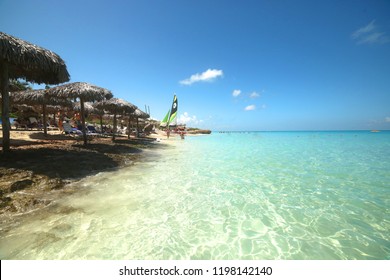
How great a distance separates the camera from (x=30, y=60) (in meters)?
6.77

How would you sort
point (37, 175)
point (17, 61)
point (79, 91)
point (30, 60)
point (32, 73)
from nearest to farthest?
point (37, 175) < point (17, 61) < point (30, 60) < point (32, 73) < point (79, 91)

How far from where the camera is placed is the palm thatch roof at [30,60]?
6.26 metres

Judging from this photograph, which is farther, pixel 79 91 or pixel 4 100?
pixel 79 91

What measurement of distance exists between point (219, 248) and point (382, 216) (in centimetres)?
399


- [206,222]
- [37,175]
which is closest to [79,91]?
[37,175]

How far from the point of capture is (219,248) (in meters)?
3.00

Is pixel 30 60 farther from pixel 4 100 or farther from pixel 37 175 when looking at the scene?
pixel 37 175

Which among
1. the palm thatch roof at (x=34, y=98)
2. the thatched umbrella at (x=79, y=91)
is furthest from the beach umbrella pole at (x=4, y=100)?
the palm thatch roof at (x=34, y=98)

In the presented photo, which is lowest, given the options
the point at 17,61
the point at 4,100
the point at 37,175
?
the point at 37,175

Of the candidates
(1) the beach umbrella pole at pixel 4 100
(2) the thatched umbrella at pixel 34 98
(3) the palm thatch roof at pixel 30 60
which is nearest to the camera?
(3) the palm thatch roof at pixel 30 60

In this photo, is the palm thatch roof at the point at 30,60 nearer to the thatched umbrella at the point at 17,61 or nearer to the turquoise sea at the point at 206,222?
the thatched umbrella at the point at 17,61

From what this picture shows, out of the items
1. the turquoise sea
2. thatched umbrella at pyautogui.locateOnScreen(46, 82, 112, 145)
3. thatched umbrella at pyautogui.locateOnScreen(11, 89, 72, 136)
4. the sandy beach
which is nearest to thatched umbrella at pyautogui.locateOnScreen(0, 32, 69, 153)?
the sandy beach
